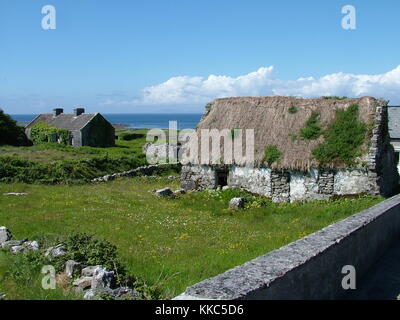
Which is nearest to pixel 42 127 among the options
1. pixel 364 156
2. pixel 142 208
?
pixel 142 208

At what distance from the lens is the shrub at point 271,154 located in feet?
77.4

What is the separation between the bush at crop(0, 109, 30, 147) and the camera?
158 ft

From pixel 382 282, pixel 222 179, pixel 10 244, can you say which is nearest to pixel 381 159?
pixel 222 179

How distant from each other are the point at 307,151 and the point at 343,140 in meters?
1.93

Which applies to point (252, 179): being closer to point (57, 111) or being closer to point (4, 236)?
point (4, 236)

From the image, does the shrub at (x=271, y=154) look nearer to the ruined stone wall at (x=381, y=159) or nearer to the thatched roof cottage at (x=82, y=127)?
the ruined stone wall at (x=381, y=159)

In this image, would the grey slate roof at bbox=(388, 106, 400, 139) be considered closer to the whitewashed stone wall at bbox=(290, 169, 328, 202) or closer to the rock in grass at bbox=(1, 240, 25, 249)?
the whitewashed stone wall at bbox=(290, 169, 328, 202)

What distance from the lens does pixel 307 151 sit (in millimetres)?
23125

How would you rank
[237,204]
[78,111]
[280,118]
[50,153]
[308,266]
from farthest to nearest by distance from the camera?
[78,111]
[50,153]
[280,118]
[237,204]
[308,266]

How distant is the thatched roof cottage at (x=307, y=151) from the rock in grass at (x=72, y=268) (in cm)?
1597

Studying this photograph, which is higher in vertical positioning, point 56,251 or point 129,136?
point 129,136

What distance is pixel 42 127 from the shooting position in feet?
183

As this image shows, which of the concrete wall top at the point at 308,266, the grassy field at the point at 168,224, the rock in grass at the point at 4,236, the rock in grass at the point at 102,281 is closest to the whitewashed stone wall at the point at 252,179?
the grassy field at the point at 168,224
